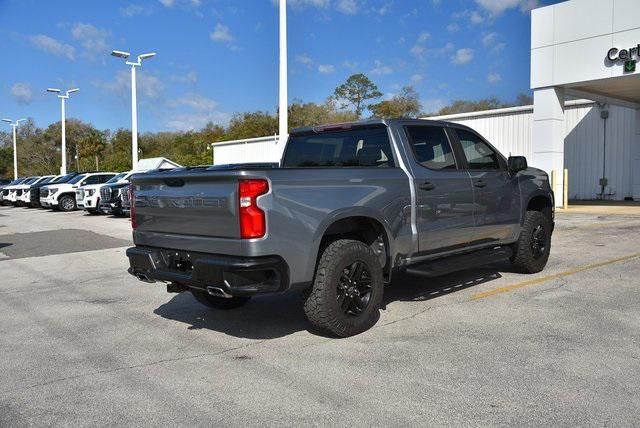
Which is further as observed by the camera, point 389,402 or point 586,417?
point 389,402

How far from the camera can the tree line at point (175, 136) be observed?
6081 centimetres

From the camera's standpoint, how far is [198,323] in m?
5.69

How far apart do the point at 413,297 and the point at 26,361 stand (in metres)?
3.94

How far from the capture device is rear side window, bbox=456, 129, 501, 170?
654cm

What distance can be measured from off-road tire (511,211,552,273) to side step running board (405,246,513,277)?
1.70 ft

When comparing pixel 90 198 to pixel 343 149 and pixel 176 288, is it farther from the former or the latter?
pixel 176 288

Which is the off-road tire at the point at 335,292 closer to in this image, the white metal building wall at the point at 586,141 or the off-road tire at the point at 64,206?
the white metal building wall at the point at 586,141

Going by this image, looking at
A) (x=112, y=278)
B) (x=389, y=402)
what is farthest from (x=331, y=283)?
(x=112, y=278)

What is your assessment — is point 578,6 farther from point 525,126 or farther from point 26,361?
point 26,361

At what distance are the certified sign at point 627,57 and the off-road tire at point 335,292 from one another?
14.4 meters

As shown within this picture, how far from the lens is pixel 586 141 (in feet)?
76.6

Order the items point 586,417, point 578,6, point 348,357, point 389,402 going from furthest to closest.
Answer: point 578,6 < point 348,357 < point 389,402 < point 586,417

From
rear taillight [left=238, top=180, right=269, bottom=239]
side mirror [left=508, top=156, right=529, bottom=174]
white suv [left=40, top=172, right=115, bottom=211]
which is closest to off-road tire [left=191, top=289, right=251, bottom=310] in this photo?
rear taillight [left=238, top=180, right=269, bottom=239]

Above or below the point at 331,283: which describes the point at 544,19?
above
